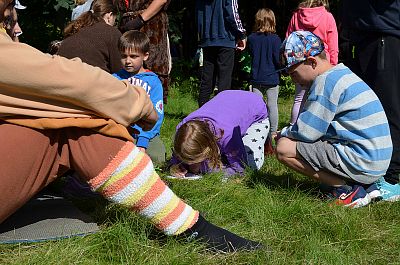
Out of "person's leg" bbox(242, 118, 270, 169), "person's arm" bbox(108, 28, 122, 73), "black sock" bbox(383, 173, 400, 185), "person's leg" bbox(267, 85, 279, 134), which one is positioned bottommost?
"person's leg" bbox(267, 85, 279, 134)

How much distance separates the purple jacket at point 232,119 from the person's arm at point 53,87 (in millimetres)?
1686

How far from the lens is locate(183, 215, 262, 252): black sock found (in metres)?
2.34

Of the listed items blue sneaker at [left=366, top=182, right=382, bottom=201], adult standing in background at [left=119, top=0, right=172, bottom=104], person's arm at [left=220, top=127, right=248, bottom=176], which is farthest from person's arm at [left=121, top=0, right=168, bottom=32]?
blue sneaker at [left=366, top=182, right=382, bottom=201]

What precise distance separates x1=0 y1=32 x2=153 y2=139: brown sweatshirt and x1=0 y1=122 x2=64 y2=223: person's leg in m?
0.05

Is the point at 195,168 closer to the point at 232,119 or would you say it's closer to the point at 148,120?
the point at 232,119

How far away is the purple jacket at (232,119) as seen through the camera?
3943mm

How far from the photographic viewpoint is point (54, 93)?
6.76ft

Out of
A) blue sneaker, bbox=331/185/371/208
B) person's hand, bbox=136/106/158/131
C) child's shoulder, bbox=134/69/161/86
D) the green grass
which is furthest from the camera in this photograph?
child's shoulder, bbox=134/69/161/86

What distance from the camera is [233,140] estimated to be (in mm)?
4031

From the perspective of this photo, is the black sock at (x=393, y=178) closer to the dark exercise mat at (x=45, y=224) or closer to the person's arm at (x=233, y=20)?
the dark exercise mat at (x=45, y=224)

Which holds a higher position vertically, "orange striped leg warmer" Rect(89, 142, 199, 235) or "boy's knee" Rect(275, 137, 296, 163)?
"orange striped leg warmer" Rect(89, 142, 199, 235)

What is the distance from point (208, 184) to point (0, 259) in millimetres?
1559

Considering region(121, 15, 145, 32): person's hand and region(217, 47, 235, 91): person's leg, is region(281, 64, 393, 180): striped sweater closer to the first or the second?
region(121, 15, 145, 32): person's hand

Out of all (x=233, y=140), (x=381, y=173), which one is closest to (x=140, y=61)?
(x=233, y=140)
